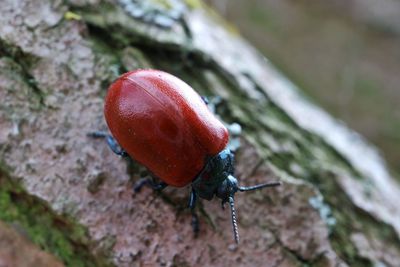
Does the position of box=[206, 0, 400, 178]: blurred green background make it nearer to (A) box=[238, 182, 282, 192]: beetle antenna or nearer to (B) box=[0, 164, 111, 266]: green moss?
(A) box=[238, 182, 282, 192]: beetle antenna

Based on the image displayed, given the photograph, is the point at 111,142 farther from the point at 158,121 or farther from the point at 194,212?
the point at 194,212

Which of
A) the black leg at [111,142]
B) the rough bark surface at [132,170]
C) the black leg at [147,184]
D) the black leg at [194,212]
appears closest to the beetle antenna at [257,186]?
the rough bark surface at [132,170]

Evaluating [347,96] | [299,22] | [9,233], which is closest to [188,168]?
[9,233]

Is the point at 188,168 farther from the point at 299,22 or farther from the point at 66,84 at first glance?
the point at 299,22

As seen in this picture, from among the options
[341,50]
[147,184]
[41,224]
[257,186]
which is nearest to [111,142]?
[147,184]

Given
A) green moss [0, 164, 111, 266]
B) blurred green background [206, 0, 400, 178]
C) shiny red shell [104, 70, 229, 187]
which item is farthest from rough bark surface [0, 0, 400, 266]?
blurred green background [206, 0, 400, 178]
